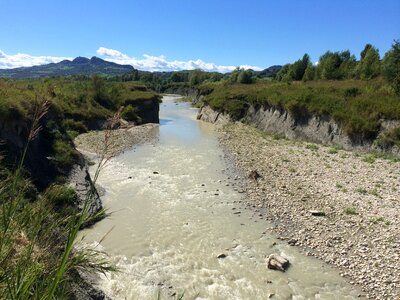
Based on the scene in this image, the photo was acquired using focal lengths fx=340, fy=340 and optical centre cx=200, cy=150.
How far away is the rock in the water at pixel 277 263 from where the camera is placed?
563 inches

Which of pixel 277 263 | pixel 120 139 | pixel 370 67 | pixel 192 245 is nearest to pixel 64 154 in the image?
pixel 192 245

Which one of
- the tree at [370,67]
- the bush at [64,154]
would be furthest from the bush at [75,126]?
the tree at [370,67]

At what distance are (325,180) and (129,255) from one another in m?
16.5

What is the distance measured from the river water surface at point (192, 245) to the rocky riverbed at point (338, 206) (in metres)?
1.02

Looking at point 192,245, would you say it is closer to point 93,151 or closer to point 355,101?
point 93,151

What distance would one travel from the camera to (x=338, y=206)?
803 inches

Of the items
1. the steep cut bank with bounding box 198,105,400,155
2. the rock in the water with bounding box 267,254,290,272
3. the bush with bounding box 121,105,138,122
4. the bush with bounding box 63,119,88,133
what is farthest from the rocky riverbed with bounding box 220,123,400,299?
the bush with bounding box 121,105,138,122

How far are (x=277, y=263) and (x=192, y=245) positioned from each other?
13.6ft

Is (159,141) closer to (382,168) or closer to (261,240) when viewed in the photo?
(382,168)

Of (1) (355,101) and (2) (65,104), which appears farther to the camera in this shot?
(2) (65,104)

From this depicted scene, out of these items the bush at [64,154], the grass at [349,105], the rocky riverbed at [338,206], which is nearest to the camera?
the rocky riverbed at [338,206]

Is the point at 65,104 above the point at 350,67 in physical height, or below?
below

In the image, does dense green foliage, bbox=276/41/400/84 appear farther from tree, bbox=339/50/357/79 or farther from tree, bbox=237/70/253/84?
tree, bbox=237/70/253/84

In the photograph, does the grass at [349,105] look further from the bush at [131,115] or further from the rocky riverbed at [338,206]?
the bush at [131,115]
